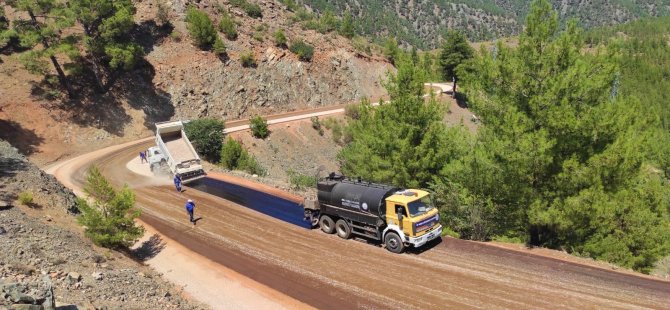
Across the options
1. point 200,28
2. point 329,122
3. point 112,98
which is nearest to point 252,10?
point 200,28

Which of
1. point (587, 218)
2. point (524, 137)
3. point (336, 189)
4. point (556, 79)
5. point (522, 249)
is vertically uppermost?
point (556, 79)

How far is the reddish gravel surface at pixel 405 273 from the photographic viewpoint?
14312mm

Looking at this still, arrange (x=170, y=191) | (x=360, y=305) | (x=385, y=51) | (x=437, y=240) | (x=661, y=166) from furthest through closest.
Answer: (x=385, y=51)
(x=661, y=166)
(x=170, y=191)
(x=437, y=240)
(x=360, y=305)

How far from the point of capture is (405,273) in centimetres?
1672

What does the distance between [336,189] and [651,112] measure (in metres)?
15.8

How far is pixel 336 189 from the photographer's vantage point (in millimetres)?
20438

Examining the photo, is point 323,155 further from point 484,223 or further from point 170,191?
point 484,223

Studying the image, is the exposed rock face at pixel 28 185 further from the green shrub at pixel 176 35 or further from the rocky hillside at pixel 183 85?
the green shrub at pixel 176 35

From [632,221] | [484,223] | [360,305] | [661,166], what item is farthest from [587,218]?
[661,166]

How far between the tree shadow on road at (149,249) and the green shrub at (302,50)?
157 feet

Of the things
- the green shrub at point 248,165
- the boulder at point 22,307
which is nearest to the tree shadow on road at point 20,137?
the green shrub at point 248,165

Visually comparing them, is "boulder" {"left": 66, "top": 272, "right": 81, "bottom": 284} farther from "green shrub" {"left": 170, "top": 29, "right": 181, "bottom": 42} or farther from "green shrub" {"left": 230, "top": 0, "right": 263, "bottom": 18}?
"green shrub" {"left": 230, "top": 0, "right": 263, "bottom": 18}

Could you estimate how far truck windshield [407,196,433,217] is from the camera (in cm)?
1770

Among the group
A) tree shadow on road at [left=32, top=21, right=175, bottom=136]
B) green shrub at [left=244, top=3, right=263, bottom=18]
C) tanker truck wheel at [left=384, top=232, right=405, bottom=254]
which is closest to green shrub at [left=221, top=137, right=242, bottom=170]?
tree shadow on road at [left=32, top=21, right=175, bottom=136]
